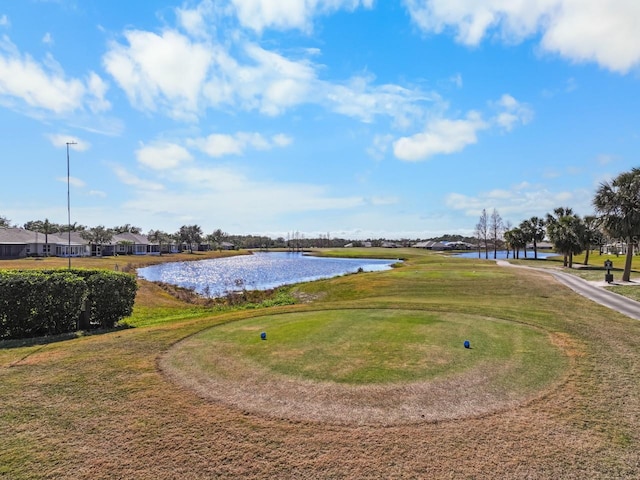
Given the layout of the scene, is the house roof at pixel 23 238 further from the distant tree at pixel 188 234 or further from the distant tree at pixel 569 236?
the distant tree at pixel 569 236

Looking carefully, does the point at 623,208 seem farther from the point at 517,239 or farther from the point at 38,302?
the point at 517,239

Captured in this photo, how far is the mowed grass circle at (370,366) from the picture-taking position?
7.95 m

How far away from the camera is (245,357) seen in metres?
11.0

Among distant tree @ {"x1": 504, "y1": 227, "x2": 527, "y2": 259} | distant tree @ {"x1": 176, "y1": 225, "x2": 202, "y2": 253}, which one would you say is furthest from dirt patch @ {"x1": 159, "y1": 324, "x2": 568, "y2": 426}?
distant tree @ {"x1": 176, "y1": 225, "x2": 202, "y2": 253}

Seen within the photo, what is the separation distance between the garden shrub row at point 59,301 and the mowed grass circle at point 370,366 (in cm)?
540

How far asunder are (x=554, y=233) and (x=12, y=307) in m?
59.3

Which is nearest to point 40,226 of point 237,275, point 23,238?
point 23,238

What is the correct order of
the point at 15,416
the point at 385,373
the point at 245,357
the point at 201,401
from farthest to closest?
1. the point at 245,357
2. the point at 385,373
3. the point at 201,401
4. the point at 15,416

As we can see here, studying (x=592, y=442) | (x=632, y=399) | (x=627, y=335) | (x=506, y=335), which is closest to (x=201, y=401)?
(x=592, y=442)

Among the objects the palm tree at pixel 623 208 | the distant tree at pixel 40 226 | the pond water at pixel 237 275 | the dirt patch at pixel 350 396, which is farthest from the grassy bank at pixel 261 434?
the distant tree at pixel 40 226

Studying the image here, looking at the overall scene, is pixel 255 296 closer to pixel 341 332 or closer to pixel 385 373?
pixel 341 332

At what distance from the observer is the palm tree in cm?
3225

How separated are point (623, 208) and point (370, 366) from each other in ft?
112

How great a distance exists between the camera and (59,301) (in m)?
14.5
